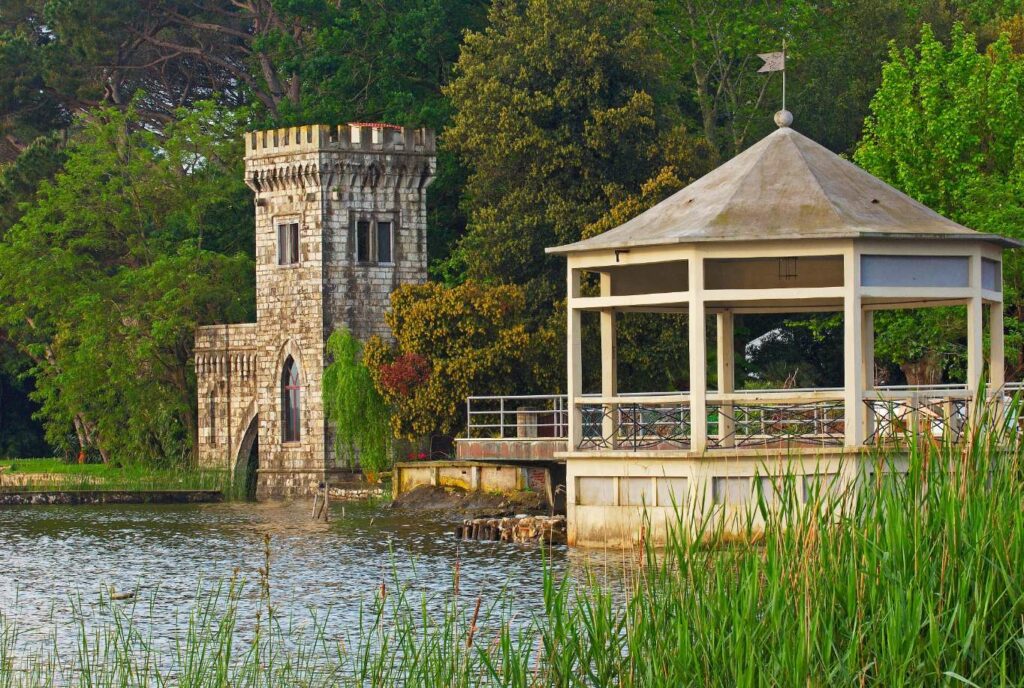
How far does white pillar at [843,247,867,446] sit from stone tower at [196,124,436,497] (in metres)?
22.1

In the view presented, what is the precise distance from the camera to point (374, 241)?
47.3 meters

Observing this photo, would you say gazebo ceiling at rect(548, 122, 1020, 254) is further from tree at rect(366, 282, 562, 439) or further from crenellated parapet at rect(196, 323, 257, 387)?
crenellated parapet at rect(196, 323, 257, 387)

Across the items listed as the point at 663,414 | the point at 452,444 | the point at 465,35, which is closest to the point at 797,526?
the point at 663,414

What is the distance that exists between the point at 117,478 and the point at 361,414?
23.4 ft

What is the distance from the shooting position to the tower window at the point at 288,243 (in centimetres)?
4747

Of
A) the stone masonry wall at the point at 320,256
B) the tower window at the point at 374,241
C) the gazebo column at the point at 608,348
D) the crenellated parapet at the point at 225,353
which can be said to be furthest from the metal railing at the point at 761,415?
the crenellated parapet at the point at 225,353

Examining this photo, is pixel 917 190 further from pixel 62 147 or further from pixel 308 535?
pixel 62 147

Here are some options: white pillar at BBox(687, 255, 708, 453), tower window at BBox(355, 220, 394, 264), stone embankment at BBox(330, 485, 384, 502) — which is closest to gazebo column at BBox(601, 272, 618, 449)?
white pillar at BBox(687, 255, 708, 453)

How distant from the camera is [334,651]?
19.1 metres

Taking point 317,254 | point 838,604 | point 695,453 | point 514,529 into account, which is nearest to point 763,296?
point 695,453

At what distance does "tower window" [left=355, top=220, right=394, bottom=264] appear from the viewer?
47281 millimetres

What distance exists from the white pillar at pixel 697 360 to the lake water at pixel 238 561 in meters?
1.99

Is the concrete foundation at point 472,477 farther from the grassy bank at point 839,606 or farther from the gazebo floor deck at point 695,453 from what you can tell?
the grassy bank at point 839,606

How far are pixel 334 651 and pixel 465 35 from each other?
30.4m
